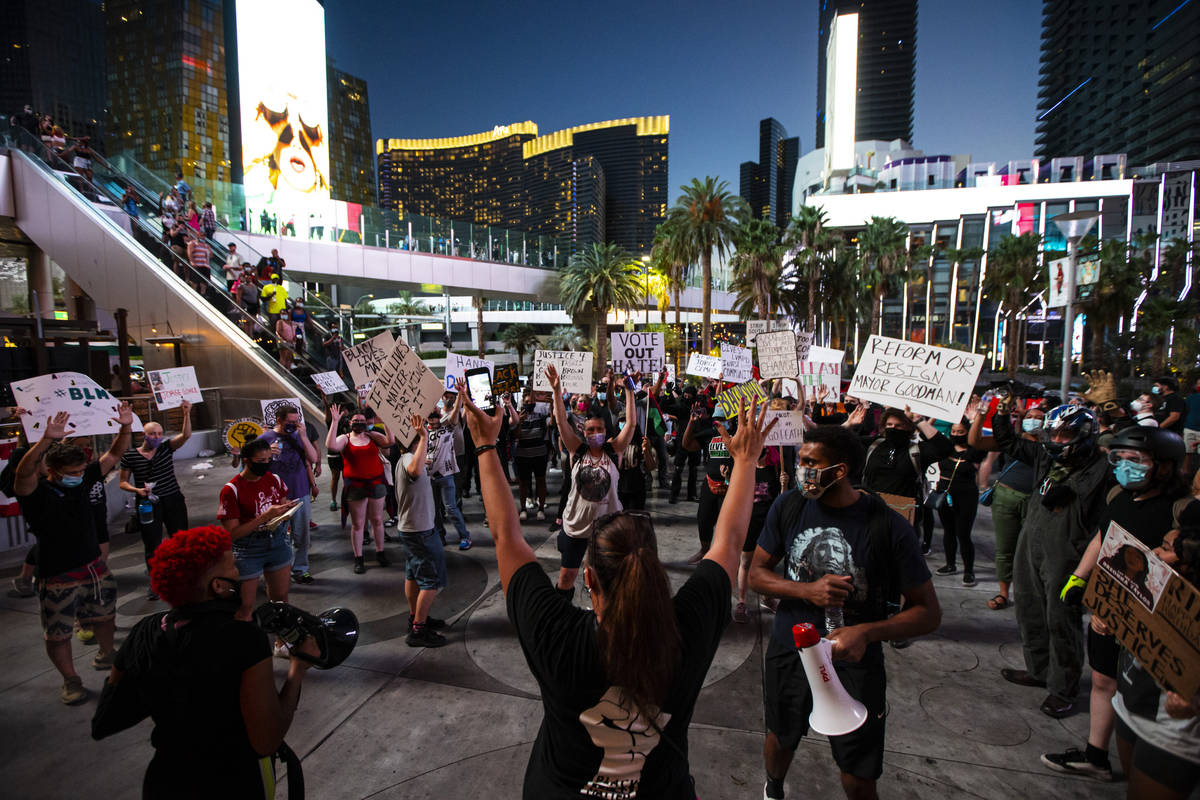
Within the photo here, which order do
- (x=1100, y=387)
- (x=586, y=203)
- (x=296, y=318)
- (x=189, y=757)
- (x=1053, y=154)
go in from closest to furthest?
(x=189, y=757)
(x=1100, y=387)
(x=296, y=318)
(x=1053, y=154)
(x=586, y=203)

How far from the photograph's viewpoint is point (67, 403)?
5637mm

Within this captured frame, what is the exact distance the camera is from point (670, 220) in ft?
122

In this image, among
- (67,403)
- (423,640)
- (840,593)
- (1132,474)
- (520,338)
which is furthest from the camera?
(520,338)

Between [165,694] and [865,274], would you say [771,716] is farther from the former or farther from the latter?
[865,274]

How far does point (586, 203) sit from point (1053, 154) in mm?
128703

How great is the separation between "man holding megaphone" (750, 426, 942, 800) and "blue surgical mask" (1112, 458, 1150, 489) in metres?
1.41

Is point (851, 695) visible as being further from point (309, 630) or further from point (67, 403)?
point (67, 403)

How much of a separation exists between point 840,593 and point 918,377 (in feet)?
10.7

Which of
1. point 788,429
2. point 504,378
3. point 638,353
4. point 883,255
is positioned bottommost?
point 788,429

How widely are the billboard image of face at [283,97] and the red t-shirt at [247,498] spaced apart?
142 ft

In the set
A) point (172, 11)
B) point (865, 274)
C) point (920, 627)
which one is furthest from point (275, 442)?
point (172, 11)

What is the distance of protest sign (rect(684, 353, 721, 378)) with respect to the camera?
33.4 ft

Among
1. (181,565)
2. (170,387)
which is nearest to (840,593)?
(181,565)

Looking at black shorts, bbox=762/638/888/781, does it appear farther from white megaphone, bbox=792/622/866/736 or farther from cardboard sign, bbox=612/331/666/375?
cardboard sign, bbox=612/331/666/375
